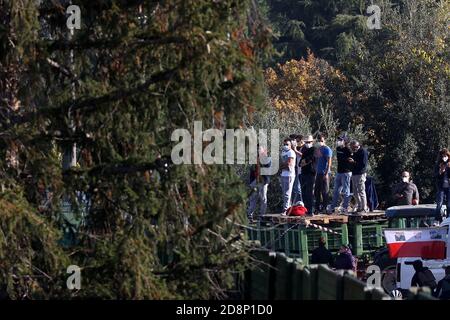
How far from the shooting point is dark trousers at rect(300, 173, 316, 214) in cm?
2662

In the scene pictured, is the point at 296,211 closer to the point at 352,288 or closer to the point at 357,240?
the point at 357,240

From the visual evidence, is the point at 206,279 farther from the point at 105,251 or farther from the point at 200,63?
the point at 200,63

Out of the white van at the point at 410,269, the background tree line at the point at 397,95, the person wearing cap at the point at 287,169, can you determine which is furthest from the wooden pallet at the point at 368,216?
the background tree line at the point at 397,95

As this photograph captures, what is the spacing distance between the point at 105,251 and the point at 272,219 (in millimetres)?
13374

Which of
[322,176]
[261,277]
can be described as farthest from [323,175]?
[261,277]

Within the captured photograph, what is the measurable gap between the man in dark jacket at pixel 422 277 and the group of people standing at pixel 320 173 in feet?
14.4

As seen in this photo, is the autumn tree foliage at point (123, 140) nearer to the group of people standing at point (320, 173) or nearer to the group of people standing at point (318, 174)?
the group of people standing at point (318, 174)

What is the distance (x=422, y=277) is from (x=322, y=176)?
5531mm

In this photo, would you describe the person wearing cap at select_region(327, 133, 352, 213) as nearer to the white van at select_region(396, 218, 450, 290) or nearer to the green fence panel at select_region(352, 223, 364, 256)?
the green fence panel at select_region(352, 223, 364, 256)

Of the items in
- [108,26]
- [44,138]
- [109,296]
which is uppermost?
[108,26]

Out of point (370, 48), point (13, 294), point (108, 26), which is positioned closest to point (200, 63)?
point (108, 26)

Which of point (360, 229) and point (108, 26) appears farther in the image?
point (360, 229)

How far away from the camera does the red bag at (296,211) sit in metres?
26.2

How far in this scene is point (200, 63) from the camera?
12.6 m
